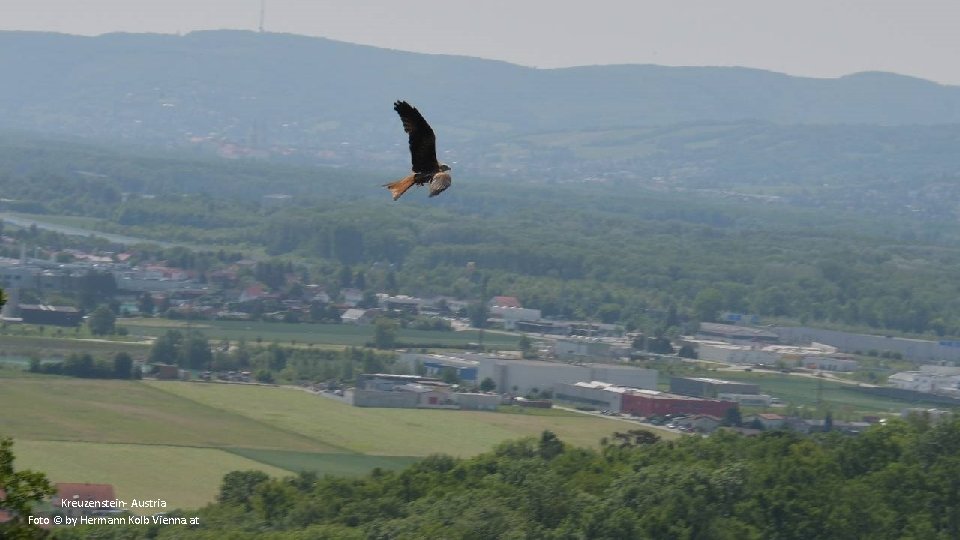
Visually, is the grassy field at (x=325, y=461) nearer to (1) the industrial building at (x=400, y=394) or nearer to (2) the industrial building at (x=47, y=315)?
(1) the industrial building at (x=400, y=394)

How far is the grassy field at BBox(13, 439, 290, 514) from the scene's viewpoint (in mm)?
48338

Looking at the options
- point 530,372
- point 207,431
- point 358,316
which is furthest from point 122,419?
point 358,316

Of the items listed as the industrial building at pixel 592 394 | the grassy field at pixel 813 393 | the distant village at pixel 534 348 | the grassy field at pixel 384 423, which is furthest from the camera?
the grassy field at pixel 813 393

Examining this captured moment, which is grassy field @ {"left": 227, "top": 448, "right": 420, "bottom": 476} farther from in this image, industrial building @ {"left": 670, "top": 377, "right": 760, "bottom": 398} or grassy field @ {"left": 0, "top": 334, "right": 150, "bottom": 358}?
industrial building @ {"left": 670, "top": 377, "right": 760, "bottom": 398}

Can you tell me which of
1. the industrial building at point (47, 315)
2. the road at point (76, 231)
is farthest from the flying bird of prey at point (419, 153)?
the road at point (76, 231)

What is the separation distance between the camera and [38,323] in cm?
9031

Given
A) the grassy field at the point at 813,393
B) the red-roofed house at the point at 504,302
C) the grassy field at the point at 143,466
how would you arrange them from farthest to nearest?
the red-roofed house at the point at 504,302, the grassy field at the point at 813,393, the grassy field at the point at 143,466

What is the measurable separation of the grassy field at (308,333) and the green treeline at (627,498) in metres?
40.9

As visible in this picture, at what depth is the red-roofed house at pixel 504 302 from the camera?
399 ft

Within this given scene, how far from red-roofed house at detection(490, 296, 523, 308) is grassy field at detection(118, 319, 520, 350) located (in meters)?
14.4

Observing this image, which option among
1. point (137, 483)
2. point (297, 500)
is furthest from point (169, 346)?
point (297, 500)

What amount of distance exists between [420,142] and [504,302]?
106 metres

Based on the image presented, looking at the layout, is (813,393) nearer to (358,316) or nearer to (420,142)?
(358,316)

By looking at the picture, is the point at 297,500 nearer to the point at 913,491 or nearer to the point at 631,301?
the point at 913,491
